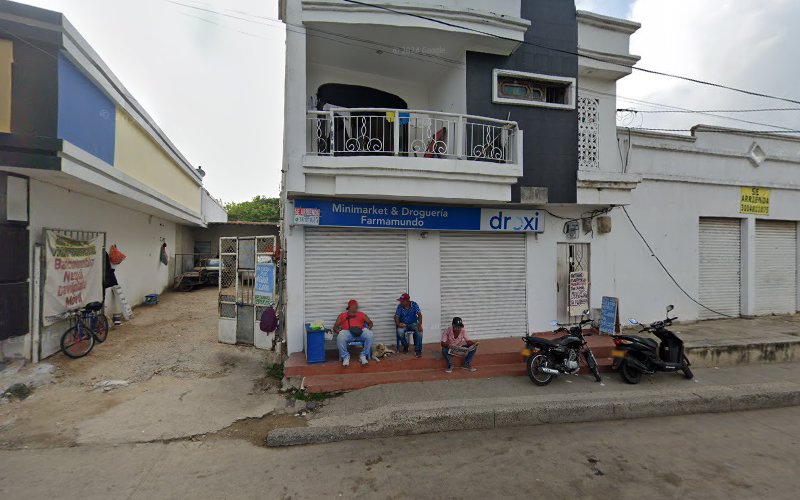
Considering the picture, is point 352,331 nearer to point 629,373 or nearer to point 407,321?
point 407,321

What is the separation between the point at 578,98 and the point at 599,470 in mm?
7402

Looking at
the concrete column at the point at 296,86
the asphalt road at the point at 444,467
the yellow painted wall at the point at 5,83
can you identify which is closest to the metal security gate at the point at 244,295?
the concrete column at the point at 296,86

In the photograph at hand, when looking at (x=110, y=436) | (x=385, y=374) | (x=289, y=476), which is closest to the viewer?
(x=289, y=476)

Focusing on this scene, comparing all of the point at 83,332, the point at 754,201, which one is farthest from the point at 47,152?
the point at 754,201

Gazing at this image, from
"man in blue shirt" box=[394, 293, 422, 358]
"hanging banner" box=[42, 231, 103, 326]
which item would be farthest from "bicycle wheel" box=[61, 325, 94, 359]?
"man in blue shirt" box=[394, 293, 422, 358]

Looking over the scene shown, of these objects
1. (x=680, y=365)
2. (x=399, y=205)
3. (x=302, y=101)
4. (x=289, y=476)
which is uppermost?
(x=302, y=101)

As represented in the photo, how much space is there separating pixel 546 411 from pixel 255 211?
40.5m

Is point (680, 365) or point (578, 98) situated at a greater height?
point (578, 98)

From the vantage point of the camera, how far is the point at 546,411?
4883 mm

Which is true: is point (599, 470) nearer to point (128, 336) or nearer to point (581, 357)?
point (581, 357)

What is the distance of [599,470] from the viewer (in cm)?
371

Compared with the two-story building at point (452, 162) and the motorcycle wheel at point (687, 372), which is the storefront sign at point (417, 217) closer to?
the two-story building at point (452, 162)

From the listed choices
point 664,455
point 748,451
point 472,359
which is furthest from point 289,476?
point 748,451

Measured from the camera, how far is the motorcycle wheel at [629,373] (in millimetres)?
6027
